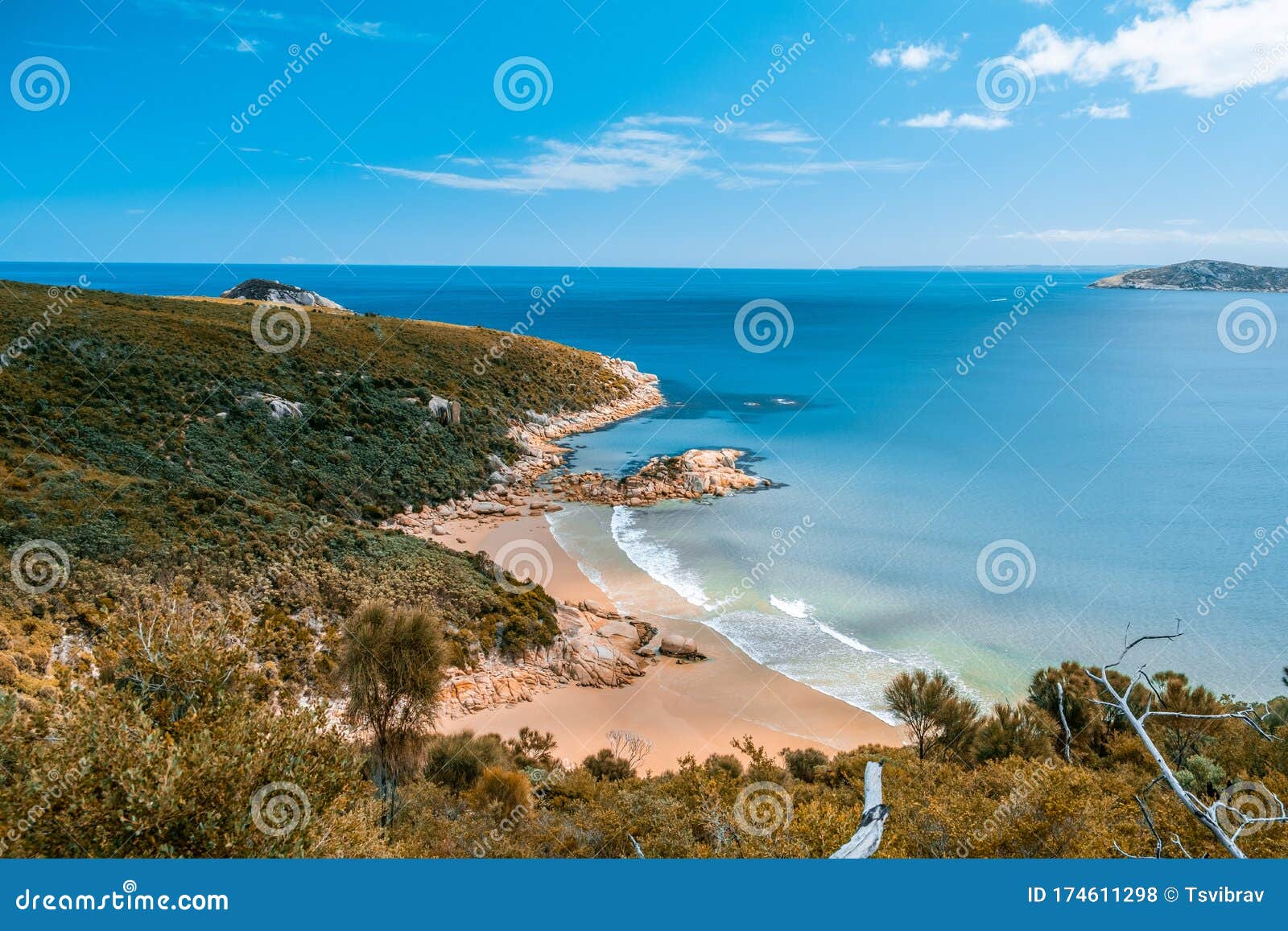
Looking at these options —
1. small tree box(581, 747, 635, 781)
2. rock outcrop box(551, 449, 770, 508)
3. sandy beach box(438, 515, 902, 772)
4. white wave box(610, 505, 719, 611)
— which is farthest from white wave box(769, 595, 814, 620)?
rock outcrop box(551, 449, 770, 508)

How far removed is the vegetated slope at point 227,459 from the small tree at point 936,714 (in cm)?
1042

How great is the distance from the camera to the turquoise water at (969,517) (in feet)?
71.4

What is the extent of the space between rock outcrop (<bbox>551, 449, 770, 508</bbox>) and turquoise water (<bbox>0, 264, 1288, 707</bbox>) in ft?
5.54

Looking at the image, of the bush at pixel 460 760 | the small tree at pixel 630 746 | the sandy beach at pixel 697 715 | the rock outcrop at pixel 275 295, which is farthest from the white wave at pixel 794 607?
the rock outcrop at pixel 275 295

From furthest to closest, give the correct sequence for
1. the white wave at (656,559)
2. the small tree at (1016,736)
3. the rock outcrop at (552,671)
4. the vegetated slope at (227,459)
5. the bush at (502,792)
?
1. the white wave at (656,559)
2. the rock outcrop at (552,671)
3. the vegetated slope at (227,459)
4. the small tree at (1016,736)
5. the bush at (502,792)

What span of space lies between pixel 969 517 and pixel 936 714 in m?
21.6

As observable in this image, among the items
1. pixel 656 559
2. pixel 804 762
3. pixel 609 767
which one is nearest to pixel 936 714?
pixel 804 762

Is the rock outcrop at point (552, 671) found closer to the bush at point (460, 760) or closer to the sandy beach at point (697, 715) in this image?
the sandy beach at point (697, 715)

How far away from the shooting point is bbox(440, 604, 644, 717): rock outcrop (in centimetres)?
1772

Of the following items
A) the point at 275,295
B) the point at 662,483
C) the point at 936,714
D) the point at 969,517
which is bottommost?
the point at 936,714

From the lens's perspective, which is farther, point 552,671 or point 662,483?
point 662,483

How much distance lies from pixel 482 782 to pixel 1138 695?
13520 mm

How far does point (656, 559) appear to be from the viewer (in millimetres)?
28422

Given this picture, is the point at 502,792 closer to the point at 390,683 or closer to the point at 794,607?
the point at 390,683
